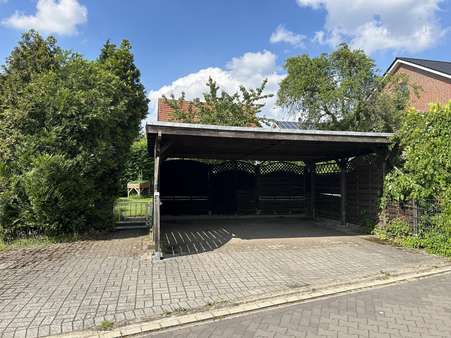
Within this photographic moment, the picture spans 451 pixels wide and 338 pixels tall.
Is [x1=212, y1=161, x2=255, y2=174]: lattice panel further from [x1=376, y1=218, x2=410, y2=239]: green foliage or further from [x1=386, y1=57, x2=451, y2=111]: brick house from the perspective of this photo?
[x1=386, y1=57, x2=451, y2=111]: brick house

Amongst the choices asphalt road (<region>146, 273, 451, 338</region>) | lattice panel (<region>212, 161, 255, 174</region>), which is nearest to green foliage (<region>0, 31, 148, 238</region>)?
lattice panel (<region>212, 161, 255, 174</region>)

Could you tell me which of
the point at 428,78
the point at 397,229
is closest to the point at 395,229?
the point at 397,229

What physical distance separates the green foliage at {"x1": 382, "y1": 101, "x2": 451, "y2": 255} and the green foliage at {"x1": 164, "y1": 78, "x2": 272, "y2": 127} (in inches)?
439

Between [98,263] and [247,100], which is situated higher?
[247,100]

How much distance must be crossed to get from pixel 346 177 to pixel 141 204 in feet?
22.4

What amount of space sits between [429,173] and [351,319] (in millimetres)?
4489

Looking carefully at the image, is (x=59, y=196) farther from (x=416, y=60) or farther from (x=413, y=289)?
(x=416, y=60)

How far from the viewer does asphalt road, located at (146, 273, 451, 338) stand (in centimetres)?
364

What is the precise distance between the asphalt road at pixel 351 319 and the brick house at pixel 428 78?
17.7 metres

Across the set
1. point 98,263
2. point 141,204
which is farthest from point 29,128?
point 141,204

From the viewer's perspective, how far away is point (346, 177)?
1064 centimetres

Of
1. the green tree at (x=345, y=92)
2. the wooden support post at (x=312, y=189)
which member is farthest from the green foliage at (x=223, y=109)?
the wooden support post at (x=312, y=189)

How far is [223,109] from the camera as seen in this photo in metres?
18.6

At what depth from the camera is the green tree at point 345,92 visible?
18.6 m
